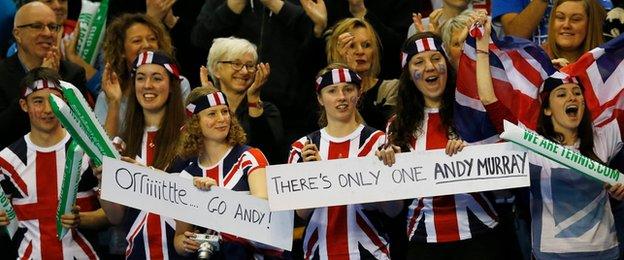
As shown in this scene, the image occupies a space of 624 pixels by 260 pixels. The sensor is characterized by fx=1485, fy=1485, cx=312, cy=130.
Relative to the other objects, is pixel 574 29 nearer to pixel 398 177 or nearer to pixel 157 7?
pixel 398 177

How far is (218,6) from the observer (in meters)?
10.7

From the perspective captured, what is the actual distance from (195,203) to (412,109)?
1.33 metres

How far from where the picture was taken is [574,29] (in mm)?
8859

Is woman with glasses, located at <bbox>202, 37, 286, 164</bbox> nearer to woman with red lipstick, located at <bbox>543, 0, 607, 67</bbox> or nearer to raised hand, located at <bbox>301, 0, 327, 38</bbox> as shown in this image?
raised hand, located at <bbox>301, 0, 327, 38</bbox>

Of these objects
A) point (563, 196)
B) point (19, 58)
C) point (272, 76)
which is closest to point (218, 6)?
point (272, 76)

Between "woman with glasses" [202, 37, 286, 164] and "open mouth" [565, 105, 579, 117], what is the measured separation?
82.4 inches

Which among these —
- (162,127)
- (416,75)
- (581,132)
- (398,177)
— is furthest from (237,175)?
(581,132)

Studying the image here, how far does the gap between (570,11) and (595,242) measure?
1614 mm

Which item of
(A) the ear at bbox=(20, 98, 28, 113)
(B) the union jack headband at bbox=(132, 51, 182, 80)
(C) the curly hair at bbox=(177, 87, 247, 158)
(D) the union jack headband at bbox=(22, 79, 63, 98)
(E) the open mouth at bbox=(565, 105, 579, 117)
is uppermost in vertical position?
→ (B) the union jack headband at bbox=(132, 51, 182, 80)

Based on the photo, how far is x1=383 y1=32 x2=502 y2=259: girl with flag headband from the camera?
8102 mm

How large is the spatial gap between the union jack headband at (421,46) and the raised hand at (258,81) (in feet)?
4.31

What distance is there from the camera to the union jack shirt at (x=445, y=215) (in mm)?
8102

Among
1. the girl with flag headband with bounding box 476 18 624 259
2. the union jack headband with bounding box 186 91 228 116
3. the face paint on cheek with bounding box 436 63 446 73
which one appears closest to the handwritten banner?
the girl with flag headband with bounding box 476 18 624 259

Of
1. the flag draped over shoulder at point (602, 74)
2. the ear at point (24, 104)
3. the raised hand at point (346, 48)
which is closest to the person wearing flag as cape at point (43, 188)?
the ear at point (24, 104)
